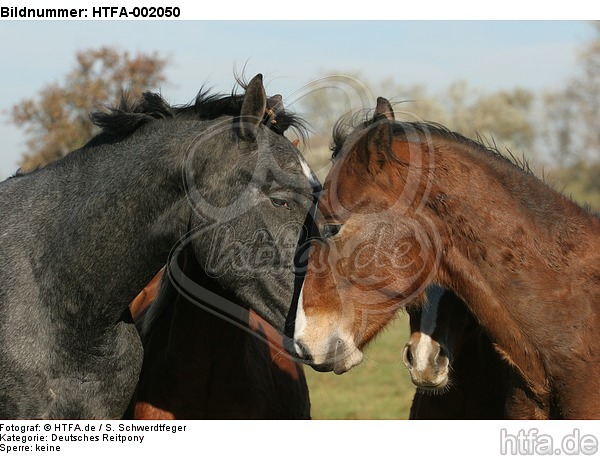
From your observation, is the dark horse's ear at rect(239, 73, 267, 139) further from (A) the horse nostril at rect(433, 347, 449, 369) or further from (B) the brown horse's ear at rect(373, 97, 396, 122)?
(A) the horse nostril at rect(433, 347, 449, 369)

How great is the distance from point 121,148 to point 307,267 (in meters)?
1.25

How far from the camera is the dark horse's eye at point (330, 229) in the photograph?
157 inches

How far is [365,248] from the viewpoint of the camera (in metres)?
3.98

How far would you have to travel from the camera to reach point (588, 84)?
35688mm

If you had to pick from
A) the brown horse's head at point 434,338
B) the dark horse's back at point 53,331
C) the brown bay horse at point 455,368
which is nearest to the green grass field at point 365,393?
the brown bay horse at point 455,368

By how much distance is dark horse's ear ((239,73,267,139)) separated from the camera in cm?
411

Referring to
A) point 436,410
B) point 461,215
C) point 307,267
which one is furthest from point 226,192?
point 436,410

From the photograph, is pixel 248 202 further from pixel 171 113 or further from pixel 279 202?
pixel 171 113

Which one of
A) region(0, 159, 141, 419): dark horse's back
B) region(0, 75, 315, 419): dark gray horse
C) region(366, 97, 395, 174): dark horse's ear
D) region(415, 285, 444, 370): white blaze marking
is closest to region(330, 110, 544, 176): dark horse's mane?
region(366, 97, 395, 174): dark horse's ear

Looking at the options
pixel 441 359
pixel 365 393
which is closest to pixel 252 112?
pixel 441 359

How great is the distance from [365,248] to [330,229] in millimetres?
200

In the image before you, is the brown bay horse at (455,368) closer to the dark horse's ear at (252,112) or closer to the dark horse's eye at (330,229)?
the dark horse's eye at (330,229)

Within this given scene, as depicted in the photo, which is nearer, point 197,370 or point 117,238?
point 117,238

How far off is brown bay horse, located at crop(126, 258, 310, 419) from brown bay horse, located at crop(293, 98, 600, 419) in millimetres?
946
